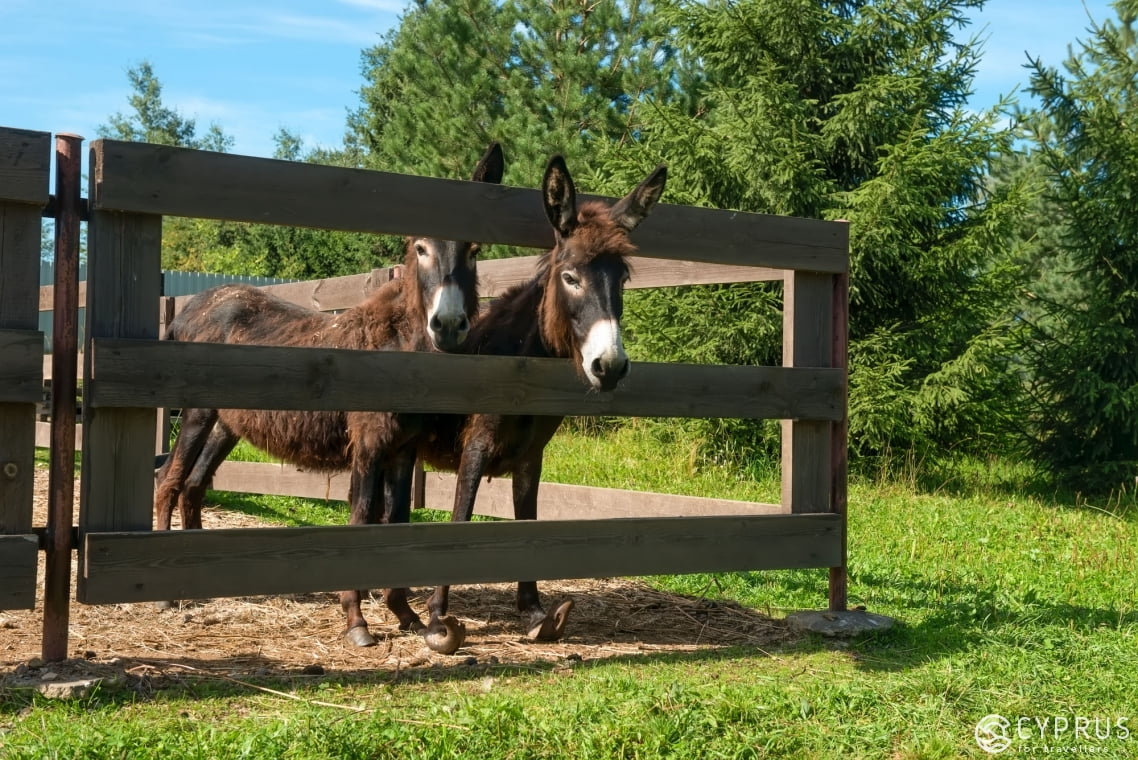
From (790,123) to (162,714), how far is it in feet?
38.2

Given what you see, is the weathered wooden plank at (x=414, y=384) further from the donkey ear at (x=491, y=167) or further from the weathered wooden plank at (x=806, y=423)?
the donkey ear at (x=491, y=167)

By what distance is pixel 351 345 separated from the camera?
5.50m

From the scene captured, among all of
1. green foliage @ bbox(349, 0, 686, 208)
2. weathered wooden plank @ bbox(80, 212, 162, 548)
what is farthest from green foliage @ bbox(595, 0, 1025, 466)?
weathered wooden plank @ bbox(80, 212, 162, 548)

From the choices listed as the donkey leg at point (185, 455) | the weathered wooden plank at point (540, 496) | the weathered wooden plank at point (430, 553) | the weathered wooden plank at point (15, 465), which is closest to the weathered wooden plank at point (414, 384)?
the weathered wooden plank at point (15, 465)

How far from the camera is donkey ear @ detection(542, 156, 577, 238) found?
14.8 feet

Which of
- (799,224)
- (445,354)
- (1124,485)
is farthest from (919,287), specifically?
(445,354)

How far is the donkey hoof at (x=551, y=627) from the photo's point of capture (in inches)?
194

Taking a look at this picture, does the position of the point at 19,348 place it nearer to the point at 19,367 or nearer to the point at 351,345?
the point at 19,367

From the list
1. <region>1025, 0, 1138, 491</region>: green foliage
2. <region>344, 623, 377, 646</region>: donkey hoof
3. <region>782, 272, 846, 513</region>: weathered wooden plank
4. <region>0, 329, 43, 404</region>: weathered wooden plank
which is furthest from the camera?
<region>1025, 0, 1138, 491</region>: green foliage

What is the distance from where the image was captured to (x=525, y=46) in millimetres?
20688

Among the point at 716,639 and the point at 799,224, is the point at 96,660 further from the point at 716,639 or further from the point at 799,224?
the point at 799,224

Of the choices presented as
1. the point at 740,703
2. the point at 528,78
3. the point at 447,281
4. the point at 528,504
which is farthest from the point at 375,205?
the point at 528,78

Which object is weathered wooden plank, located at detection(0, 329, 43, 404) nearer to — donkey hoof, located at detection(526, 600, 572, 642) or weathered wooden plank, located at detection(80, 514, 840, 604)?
weathered wooden plank, located at detection(80, 514, 840, 604)

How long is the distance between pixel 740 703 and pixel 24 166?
3.28m
